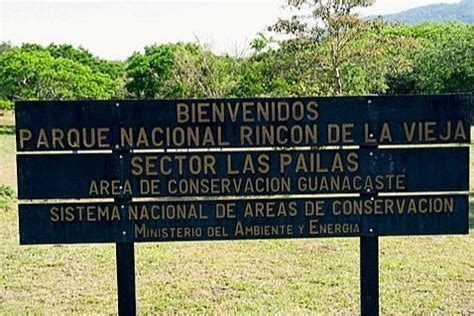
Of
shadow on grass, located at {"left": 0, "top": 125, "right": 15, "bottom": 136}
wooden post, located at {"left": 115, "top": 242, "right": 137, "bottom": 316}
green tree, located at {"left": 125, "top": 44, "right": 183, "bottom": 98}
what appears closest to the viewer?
wooden post, located at {"left": 115, "top": 242, "right": 137, "bottom": 316}

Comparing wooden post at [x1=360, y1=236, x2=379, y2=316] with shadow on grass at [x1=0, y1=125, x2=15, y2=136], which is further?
shadow on grass at [x1=0, y1=125, x2=15, y2=136]

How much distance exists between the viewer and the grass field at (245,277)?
18.0ft

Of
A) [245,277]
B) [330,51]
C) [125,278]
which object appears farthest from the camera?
[330,51]

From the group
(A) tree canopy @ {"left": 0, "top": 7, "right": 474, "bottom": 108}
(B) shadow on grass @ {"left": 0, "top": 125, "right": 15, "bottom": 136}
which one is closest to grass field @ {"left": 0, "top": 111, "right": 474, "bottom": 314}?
(A) tree canopy @ {"left": 0, "top": 7, "right": 474, "bottom": 108}

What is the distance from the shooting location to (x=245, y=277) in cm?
644

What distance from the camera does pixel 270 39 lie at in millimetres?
28812

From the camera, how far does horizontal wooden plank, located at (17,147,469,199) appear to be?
4375 millimetres

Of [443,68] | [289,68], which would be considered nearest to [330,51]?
[289,68]

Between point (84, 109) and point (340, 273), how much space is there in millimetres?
3132

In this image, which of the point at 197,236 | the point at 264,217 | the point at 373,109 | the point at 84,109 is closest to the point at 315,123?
the point at 373,109

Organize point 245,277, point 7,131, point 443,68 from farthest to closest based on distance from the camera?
point 443,68 < point 7,131 < point 245,277

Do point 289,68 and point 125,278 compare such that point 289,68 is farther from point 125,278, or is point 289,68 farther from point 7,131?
point 125,278

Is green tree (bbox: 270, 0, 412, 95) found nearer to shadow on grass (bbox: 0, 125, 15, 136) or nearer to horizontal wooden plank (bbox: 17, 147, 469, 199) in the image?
shadow on grass (bbox: 0, 125, 15, 136)

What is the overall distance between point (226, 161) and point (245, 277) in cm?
227
